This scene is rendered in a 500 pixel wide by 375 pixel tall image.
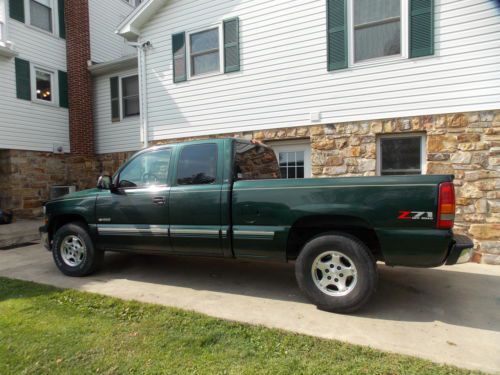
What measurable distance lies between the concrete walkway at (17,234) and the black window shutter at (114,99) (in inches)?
172

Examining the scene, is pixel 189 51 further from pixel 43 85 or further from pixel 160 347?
pixel 160 347

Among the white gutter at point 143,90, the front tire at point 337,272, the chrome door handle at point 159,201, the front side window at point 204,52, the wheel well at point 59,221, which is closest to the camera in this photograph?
the front tire at point 337,272

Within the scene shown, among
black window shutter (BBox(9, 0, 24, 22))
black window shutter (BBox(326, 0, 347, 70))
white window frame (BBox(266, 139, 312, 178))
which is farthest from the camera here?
black window shutter (BBox(9, 0, 24, 22))

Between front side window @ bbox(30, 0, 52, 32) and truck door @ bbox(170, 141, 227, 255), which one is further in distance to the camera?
front side window @ bbox(30, 0, 52, 32)

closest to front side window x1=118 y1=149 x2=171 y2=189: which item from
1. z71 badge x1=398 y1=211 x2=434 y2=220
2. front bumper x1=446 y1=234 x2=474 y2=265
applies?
z71 badge x1=398 y1=211 x2=434 y2=220

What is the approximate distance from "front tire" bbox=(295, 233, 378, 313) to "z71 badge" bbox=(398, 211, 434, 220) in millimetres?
505

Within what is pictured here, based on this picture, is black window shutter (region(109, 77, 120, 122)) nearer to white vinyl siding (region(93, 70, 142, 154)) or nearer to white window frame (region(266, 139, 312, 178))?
white vinyl siding (region(93, 70, 142, 154))

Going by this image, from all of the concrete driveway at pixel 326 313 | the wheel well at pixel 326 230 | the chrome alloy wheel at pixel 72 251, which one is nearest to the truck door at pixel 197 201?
the concrete driveway at pixel 326 313

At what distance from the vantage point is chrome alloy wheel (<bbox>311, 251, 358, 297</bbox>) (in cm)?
338

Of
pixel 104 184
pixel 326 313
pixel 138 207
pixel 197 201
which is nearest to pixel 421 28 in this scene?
pixel 197 201

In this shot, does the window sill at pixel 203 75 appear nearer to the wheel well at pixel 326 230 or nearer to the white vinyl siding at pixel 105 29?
the wheel well at pixel 326 230

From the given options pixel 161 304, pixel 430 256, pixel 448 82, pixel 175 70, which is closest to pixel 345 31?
pixel 448 82

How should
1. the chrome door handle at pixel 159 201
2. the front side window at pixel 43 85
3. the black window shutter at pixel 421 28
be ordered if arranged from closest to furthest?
the chrome door handle at pixel 159 201, the black window shutter at pixel 421 28, the front side window at pixel 43 85

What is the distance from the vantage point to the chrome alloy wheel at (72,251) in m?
4.80
